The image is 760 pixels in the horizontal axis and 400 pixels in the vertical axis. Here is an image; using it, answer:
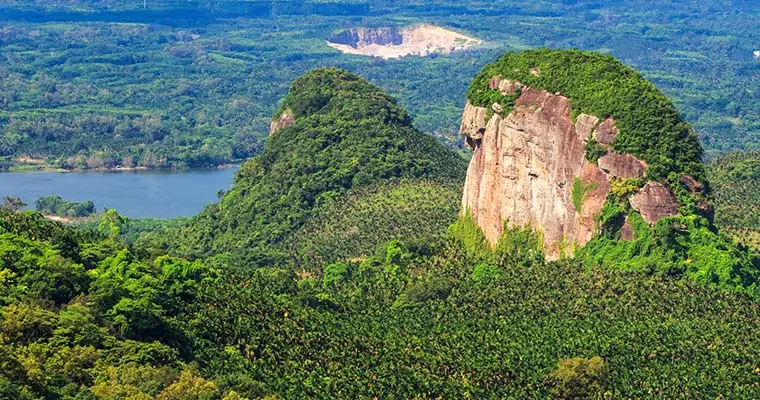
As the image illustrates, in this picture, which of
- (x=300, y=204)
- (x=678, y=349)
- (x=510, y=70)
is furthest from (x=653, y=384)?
(x=300, y=204)

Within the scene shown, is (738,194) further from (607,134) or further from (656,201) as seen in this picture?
(656,201)

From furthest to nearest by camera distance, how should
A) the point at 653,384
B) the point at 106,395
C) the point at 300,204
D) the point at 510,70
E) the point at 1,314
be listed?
the point at 300,204, the point at 510,70, the point at 653,384, the point at 1,314, the point at 106,395

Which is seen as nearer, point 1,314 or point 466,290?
point 1,314

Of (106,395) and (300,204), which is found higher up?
(106,395)

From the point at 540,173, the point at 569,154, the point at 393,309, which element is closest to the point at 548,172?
the point at 540,173

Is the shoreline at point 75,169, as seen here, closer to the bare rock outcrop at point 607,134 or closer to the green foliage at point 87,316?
the green foliage at point 87,316

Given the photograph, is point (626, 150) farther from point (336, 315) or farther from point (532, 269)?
point (336, 315)
